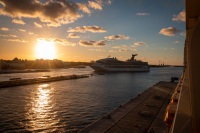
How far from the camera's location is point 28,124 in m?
25.1

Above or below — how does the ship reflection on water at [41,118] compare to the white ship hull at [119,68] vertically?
below

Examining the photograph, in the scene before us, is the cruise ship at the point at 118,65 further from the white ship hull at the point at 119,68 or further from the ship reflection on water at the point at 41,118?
the ship reflection on water at the point at 41,118

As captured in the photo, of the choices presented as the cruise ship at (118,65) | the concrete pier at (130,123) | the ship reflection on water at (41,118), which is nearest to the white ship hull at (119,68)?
the cruise ship at (118,65)

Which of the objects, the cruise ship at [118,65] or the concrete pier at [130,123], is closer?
the concrete pier at [130,123]

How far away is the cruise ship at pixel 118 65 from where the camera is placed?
154125 mm

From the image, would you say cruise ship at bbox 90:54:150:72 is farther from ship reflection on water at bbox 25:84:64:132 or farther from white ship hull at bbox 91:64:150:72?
ship reflection on water at bbox 25:84:64:132

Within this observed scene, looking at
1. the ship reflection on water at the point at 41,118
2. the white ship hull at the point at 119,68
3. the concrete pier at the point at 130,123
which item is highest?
the white ship hull at the point at 119,68

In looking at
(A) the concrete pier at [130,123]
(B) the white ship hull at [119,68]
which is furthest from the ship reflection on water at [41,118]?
(B) the white ship hull at [119,68]

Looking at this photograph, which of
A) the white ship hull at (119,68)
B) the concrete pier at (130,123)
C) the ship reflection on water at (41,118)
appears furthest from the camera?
the white ship hull at (119,68)

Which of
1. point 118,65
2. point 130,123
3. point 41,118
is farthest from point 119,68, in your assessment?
point 130,123

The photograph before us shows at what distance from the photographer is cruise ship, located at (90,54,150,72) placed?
154 meters

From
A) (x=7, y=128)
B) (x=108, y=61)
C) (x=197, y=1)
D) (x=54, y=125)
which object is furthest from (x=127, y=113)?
(x=108, y=61)

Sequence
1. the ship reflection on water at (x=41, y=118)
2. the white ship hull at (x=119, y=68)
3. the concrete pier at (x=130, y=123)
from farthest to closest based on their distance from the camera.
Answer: the white ship hull at (x=119, y=68) < the ship reflection on water at (x=41, y=118) < the concrete pier at (x=130, y=123)

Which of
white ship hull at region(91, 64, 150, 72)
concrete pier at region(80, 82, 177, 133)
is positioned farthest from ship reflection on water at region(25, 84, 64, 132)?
white ship hull at region(91, 64, 150, 72)
